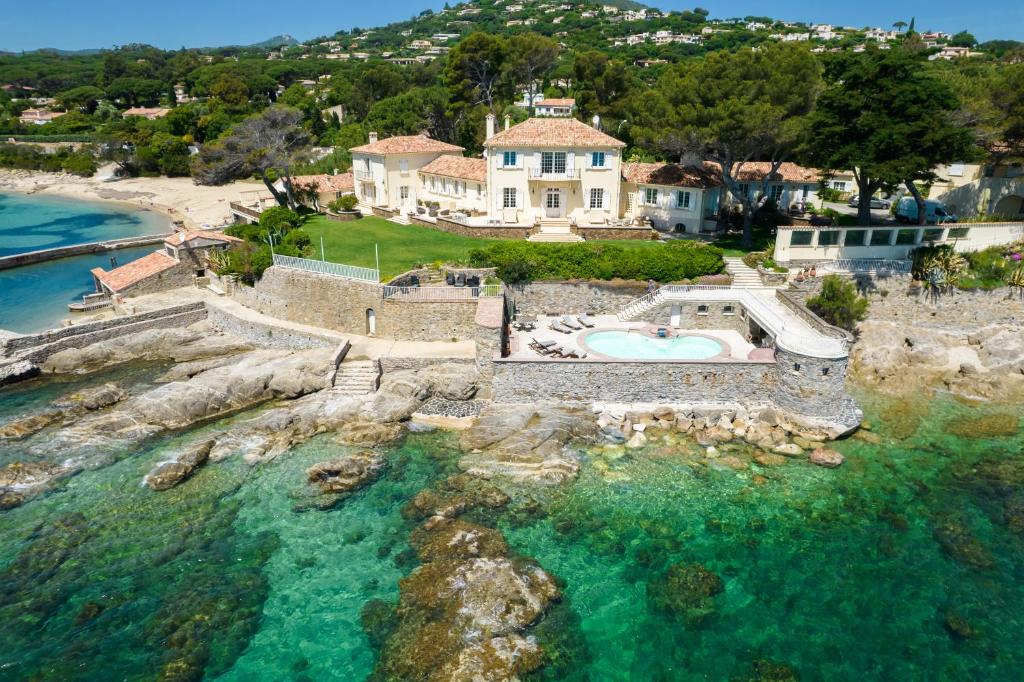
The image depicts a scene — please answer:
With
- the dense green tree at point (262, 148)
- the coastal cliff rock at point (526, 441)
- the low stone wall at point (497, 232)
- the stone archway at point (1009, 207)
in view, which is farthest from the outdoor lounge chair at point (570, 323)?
the stone archway at point (1009, 207)

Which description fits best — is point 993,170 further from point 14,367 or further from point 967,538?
point 14,367

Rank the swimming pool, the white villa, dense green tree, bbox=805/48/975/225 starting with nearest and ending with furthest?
the swimming pool, dense green tree, bbox=805/48/975/225, the white villa

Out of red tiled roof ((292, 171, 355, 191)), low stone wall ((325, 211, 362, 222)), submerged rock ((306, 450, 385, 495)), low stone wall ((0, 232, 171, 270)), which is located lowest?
submerged rock ((306, 450, 385, 495))

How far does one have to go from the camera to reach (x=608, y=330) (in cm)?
2980

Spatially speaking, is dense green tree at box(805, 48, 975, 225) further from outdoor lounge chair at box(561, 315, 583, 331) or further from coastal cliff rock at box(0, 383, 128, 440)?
coastal cliff rock at box(0, 383, 128, 440)

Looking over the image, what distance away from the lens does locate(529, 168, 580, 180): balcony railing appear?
130 feet

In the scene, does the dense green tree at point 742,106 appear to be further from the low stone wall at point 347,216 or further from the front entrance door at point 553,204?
the low stone wall at point 347,216

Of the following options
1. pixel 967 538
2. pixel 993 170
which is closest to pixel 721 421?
pixel 967 538

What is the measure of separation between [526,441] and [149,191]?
7695 cm

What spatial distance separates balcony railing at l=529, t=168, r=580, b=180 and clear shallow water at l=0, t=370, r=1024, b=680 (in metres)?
21.6

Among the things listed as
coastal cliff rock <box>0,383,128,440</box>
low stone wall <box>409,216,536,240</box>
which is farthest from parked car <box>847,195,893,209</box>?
coastal cliff rock <box>0,383,128,440</box>

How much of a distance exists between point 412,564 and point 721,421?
13686mm

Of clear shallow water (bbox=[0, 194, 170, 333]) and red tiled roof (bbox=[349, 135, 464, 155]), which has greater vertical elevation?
red tiled roof (bbox=[349, 135, 464, 155])

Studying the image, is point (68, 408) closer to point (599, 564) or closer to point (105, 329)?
point (105, 329)
